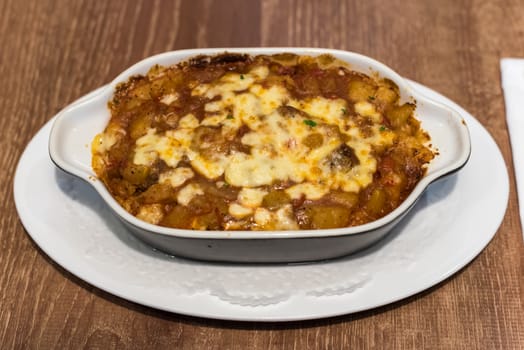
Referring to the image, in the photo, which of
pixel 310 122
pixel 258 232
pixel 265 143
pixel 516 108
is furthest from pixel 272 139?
pixel 516 108

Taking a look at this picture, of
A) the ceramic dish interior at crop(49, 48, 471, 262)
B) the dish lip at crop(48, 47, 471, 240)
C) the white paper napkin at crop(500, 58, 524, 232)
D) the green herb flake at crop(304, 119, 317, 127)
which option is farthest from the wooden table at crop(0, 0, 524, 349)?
the green herb flake at crop(304, 119, 317, 127)

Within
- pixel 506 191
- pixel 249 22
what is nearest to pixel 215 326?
pixel 506 191

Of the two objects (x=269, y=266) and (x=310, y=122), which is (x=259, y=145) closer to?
(x=310, y=122)

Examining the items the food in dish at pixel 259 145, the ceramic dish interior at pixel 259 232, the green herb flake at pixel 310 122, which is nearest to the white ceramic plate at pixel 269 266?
the ceramic dish interior at pixel 259 232

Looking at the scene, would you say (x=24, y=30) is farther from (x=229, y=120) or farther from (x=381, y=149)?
(x=381, y=149)

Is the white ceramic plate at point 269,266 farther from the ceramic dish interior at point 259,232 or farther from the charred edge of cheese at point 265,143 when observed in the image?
the charred edge of cheese at point 265,143
